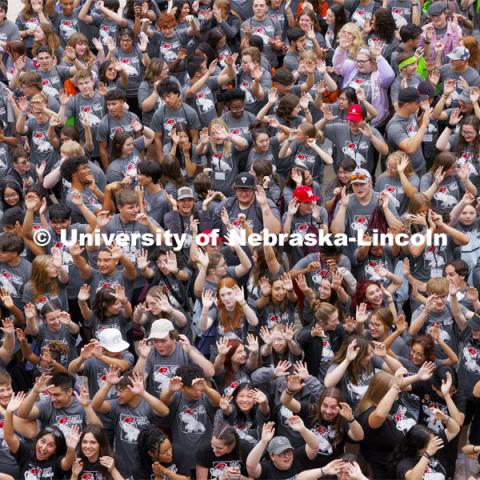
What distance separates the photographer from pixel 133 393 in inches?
397

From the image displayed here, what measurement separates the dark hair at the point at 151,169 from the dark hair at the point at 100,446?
3399mm

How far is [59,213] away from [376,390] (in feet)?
12.0

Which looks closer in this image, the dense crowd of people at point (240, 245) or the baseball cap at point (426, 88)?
the dense crowd of people at point (240, 245)

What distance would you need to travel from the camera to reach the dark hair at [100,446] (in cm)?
971

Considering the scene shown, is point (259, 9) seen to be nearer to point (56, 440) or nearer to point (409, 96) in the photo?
point (409, 96)

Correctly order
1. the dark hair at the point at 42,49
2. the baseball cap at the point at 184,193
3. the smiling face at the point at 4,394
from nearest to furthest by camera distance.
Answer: the smiling face at the point at 4,394 → the baseball cap at the point at 184,193 → the dark hair at the point at 42,49

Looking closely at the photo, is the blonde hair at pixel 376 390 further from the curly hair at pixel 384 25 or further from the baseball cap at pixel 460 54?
the curly hair at pixel 384 25

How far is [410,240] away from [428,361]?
5.82 ft

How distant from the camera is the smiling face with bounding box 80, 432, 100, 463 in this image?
9.66m

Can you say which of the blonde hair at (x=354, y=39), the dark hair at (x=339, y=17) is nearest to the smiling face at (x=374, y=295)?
the blonde hair at (x=354, y=39)

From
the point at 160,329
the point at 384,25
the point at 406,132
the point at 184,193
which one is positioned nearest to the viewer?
the point at 160,329

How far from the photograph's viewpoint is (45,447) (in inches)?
382

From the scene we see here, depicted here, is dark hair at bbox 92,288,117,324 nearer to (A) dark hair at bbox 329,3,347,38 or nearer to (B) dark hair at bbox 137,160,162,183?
(B) dark hair at bbox 137,160,162,183

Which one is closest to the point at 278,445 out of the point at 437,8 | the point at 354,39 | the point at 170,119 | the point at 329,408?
the point at 329,408
